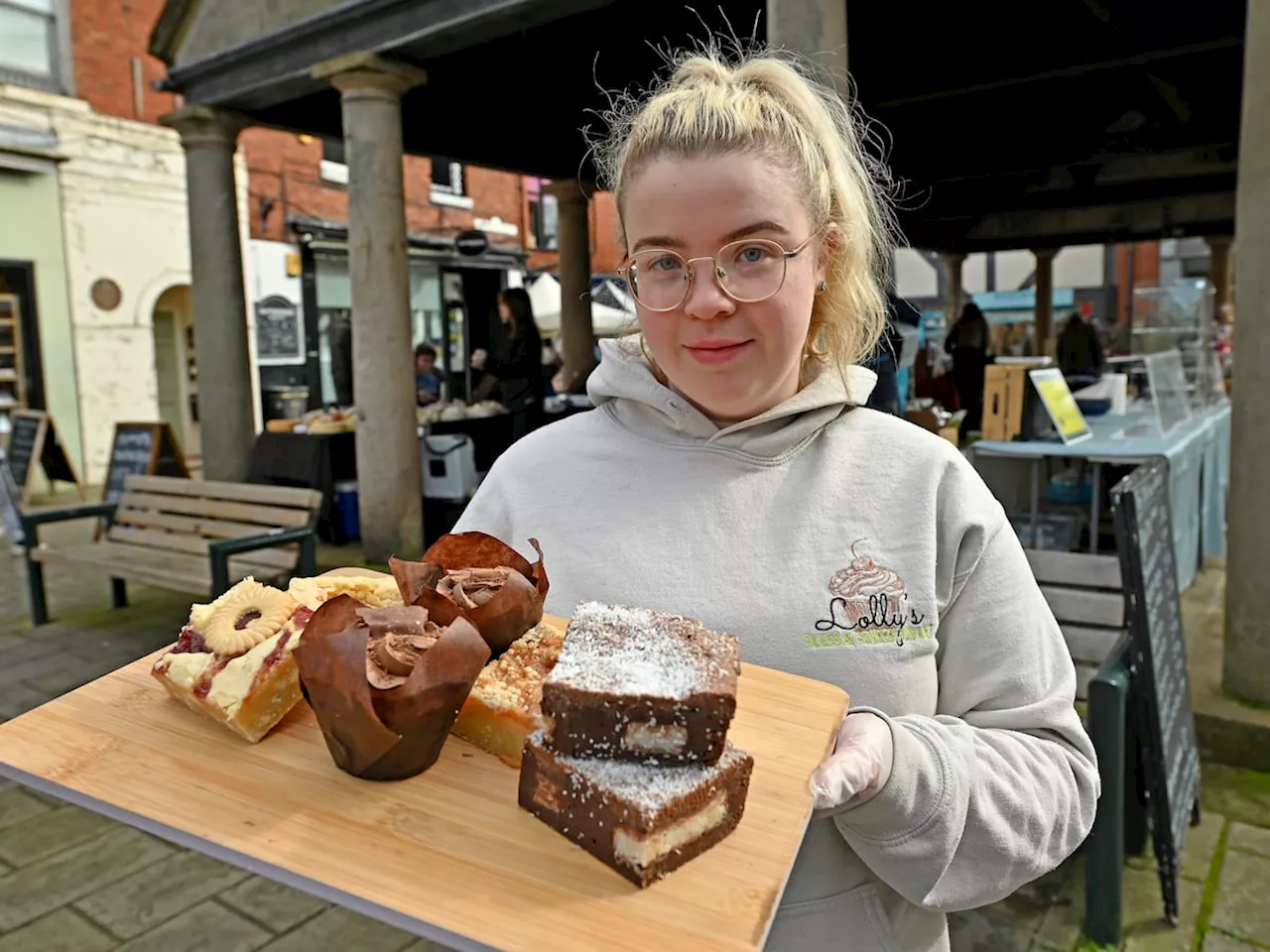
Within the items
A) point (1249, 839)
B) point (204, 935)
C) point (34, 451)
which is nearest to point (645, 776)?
point (204, 935)

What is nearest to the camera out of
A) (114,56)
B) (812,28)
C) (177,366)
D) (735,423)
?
(735,423)

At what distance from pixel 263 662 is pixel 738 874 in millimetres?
724

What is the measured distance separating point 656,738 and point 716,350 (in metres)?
0.62

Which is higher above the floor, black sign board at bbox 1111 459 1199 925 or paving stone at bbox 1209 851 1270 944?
black sign board at bbox 1111 459 1199 925

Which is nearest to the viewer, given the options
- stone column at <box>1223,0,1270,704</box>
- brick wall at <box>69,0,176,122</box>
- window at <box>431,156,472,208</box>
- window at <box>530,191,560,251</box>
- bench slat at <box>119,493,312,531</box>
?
stone column at <box>1223,0,1270,704</box>

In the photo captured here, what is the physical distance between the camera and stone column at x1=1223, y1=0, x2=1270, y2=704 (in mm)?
3982

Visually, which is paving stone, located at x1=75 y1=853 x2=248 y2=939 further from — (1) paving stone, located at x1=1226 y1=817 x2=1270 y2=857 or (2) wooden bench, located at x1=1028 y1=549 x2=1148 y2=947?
(1) paving stone, located at x1=1226 y1=817 x2=1270 y2=857

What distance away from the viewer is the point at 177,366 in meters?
16.2

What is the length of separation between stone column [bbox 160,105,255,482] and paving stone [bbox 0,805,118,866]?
505 centimetres

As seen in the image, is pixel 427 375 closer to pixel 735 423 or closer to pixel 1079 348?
pixel 1079 348

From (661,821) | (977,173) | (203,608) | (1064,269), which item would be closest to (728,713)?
(661,821)

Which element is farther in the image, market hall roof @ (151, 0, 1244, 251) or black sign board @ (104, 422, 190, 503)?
black sign board @ (104, 422, 190, 503)

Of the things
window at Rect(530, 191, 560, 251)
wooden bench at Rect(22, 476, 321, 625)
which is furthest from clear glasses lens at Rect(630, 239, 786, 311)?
→ window at Rect(530, 191, 560, 251)

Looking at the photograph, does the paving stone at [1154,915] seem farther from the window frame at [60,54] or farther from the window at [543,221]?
the window at [543,221]
